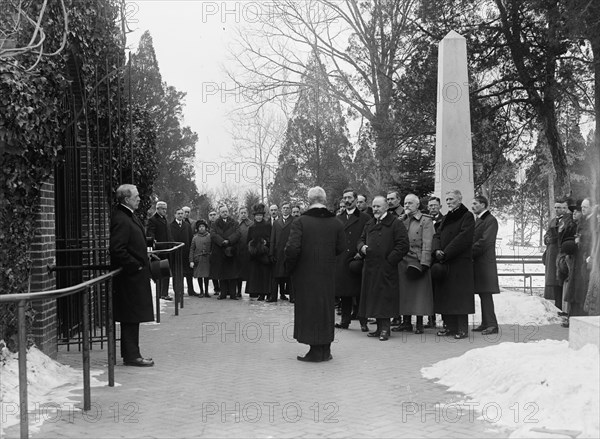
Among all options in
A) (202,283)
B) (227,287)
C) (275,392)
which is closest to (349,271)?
(275,392)

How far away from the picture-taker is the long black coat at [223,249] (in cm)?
1642

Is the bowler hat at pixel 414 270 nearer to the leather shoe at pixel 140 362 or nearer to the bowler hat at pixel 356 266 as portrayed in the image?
the bowler hat at pixel 356 266

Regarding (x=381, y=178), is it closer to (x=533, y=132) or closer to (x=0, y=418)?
(x=533, y=132)

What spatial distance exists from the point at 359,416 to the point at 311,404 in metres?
0.58

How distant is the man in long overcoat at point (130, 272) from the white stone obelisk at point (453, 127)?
6979 millimetres

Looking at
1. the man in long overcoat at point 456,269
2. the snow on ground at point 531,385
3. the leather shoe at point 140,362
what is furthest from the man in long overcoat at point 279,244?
the snow on ground at point 531,385

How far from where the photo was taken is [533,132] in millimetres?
23438

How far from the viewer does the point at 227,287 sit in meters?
16.8

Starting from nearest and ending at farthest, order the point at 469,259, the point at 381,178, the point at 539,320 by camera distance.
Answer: the point at 469,259, the point at 539,320, the point at 381,178

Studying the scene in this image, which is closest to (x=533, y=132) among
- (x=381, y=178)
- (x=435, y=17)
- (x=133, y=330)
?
(x=435, y=17)

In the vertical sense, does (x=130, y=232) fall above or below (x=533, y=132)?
below

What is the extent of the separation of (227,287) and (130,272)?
8761 millimetres

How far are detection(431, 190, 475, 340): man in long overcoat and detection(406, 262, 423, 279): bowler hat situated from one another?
21 centimetres

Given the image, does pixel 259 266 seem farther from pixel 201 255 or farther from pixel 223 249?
pixel 201 255
